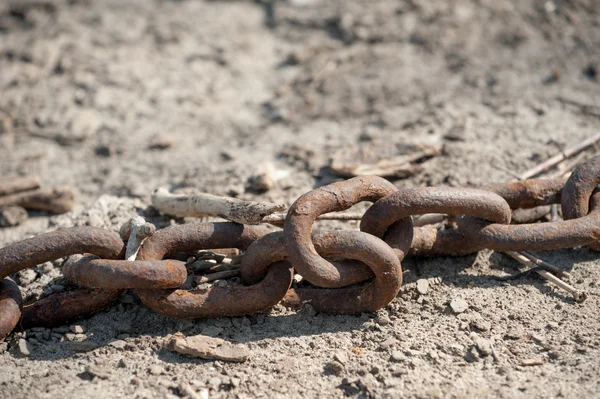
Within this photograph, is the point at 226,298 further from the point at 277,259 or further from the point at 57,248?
the point at 57,248

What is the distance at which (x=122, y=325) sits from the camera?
3.13 metres

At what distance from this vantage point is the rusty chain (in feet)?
9.33

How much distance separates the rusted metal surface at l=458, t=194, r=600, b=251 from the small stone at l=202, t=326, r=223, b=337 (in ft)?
4.50

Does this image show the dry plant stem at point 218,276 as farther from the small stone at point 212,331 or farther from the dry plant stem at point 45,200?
the dry plant stem at point 45,200

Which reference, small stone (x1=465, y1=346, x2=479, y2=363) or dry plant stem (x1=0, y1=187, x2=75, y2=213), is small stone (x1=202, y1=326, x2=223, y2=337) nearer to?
small stone (x1=465, y1=346, x2=479, y2=363)

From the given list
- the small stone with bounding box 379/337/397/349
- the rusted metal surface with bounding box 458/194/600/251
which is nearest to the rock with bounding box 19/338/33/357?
the small stone with bounding box 379/337/397/349

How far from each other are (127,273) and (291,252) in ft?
2.48

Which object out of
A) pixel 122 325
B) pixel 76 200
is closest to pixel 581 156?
pixel 122 325

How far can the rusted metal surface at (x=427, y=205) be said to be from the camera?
9.66 feet

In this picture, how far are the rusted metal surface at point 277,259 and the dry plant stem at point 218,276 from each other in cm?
17

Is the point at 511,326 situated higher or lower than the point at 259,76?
lower

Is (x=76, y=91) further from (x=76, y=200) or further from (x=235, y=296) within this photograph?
(x=235, y=296)

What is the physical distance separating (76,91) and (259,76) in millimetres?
1674

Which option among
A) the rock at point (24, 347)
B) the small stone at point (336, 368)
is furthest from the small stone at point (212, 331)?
the rock at point (24, 347)
